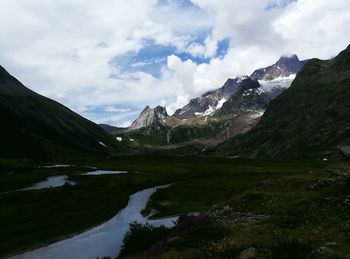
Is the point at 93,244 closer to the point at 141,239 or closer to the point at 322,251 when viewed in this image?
the point at 141,239

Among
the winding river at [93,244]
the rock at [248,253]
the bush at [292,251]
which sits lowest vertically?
the winding river at [93,244]

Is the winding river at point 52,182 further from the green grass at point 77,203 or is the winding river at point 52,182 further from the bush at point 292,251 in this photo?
the bush at point 292,251

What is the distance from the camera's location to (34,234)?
193 ft

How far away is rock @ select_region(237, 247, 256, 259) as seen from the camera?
25.7 meters

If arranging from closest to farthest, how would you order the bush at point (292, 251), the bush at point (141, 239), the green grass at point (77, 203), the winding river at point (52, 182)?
the bush at point (292, 251) < the bush at point (141, 239) < the green grass at point (77, 203) < the winding river at point (52, 182)

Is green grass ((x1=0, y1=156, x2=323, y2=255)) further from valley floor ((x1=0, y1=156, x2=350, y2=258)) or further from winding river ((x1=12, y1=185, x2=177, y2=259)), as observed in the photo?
winding river ((x1=12, y1=185, x2=177, y2=259))

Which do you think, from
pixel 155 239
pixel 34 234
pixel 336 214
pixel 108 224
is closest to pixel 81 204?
pixel 108 224

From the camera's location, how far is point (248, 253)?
2611 centimetres

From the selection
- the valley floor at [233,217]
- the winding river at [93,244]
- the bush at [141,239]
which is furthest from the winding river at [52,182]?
the bush at [141,239]

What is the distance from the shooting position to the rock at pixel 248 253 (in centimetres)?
2566

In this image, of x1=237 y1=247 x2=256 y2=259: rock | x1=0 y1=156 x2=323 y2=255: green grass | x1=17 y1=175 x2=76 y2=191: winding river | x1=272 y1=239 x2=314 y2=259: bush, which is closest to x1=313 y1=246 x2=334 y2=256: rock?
x1=272 y1=239 x2=314 y2=259: bush

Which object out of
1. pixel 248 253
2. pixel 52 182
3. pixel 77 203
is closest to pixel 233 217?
pixel 248 253

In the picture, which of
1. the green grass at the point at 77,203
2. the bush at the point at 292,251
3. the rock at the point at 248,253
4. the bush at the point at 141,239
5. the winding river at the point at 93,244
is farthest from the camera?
the green grass at the point at 77,203

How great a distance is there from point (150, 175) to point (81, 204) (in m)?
56.2
